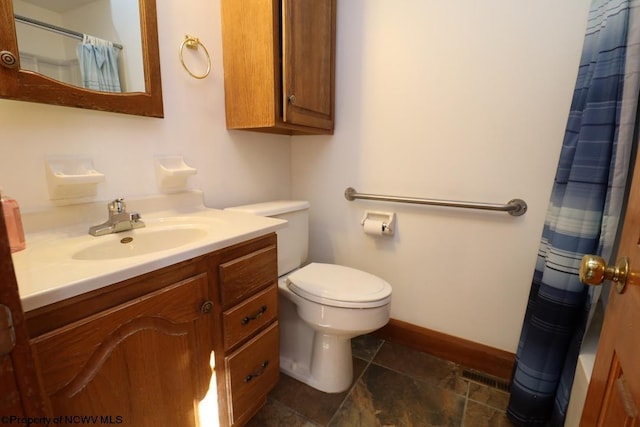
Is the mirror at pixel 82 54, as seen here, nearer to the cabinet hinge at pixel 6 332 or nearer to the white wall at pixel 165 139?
the white wall at pixel 165 139

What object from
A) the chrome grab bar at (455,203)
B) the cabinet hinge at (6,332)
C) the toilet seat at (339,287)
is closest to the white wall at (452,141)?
the chrome grab bar at (455,203)

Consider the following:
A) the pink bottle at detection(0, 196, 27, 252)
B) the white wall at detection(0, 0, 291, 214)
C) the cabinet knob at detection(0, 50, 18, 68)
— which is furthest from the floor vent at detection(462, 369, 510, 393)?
the cabinet knob at detection(0, 50, 18, 68)

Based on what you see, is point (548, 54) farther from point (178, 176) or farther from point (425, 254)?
point (178, 176)

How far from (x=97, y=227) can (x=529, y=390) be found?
163cm

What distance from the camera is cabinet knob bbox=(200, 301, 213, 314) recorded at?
33.9 inches

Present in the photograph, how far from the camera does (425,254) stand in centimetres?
156

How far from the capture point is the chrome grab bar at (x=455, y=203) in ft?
4.27

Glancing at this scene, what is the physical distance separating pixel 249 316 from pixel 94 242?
0.52 m

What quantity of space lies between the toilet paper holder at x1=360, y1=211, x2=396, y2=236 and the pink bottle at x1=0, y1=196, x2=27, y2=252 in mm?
1314

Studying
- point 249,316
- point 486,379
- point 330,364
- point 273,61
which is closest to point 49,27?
point 273,61

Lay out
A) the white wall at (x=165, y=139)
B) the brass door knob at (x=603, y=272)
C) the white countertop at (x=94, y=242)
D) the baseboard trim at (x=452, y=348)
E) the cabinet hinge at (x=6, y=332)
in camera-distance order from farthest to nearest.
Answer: the baseboard trim at (x=452, y=348) → the white wall at (x=165, y=139) → the white countertop at (x=94, y=242) → the brass door knob at (x=603, y=272) → the cabinet hinge at (x=6, y=332)

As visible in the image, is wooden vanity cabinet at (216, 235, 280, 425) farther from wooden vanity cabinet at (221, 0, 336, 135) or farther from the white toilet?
wooden vanity cabinet at (221, 0, 336, 135)

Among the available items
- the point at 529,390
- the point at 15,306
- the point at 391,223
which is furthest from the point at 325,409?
the point at 15,306

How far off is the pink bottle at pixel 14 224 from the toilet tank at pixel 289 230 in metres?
0.68
